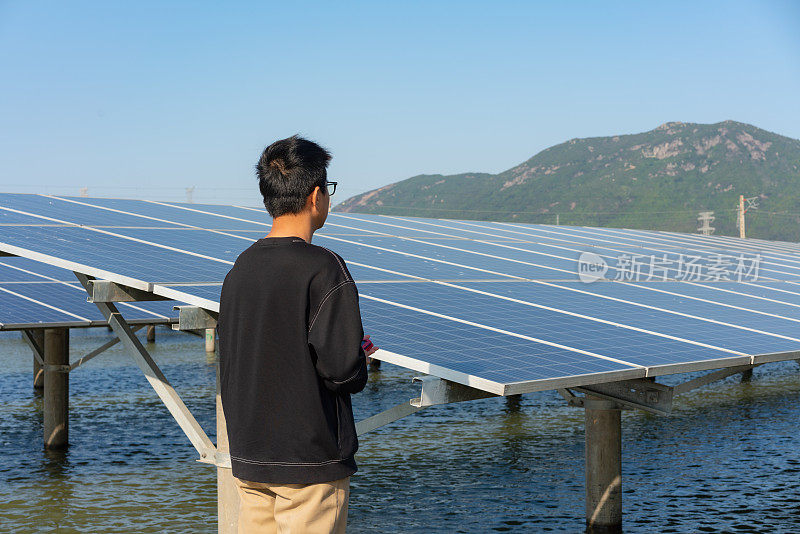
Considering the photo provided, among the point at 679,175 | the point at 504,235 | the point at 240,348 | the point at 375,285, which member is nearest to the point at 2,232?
the point at 375,285

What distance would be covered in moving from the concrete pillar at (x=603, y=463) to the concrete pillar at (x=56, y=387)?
9.81m

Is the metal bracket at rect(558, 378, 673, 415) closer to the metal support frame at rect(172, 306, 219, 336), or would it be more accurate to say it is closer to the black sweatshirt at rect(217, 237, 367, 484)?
the metal support frame at rect(172, 306, 219, 336)

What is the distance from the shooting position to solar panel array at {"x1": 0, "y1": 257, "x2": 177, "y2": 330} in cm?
1491

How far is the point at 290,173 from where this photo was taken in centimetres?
372

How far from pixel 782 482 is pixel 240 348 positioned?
13219 mm

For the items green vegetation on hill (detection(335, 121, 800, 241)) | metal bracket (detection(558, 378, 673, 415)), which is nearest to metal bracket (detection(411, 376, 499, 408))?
metal bracket (detection(558, 378, 673, 415))

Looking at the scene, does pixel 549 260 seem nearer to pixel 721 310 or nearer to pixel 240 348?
pixel 721 310

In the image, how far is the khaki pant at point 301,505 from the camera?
354cm

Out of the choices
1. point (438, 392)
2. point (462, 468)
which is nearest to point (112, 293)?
point (438, 392)

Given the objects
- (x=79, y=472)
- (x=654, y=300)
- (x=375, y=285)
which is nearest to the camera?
(x=375, y=285)

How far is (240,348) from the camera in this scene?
3.59m

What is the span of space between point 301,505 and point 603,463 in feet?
23.9

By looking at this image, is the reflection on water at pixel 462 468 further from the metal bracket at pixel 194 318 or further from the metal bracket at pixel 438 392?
the metal bracket at pixel 438 392

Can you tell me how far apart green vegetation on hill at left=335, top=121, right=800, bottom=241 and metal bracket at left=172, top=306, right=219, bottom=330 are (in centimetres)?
12293
